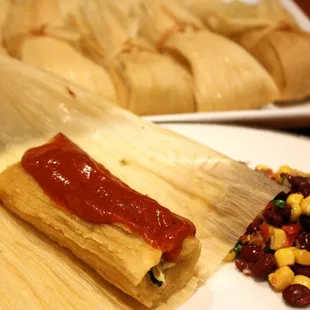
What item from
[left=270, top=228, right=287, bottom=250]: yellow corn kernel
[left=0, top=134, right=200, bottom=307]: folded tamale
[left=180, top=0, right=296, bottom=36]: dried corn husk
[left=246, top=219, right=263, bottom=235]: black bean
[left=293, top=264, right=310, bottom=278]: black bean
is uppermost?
[left=0, top=134, right=200, bottom=307]: folded tamale

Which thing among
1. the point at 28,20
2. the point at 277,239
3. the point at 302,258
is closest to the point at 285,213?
the point at 277,239

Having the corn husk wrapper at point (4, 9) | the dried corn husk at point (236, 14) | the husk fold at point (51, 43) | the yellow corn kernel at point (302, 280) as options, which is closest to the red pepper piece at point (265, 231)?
the yellow corn kernel at point (302, 280)

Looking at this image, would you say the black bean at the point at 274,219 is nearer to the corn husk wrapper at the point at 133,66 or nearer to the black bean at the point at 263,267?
the black bean at the point at 263,267

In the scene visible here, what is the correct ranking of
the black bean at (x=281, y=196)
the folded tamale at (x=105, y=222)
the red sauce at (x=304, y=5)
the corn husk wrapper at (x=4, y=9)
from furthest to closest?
the red sauce at (x=304, y=5)
the corn husk wrapper at (x=4, y=9)
the black bean at (x=281, y=196)
the folded tamale at (x=105, y=222)

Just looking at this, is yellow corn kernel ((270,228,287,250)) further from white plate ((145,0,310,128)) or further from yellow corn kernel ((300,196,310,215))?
white plate ((145,0,310,128))

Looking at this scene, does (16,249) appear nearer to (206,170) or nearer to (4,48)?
(206,170)

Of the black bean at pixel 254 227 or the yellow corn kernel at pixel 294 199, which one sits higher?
the yellow corn kernel at pixel 294 199

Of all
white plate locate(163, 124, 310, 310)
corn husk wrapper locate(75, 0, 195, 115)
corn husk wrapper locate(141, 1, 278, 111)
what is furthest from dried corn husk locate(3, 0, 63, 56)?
white plate locate(163, 124, 310, 310)
